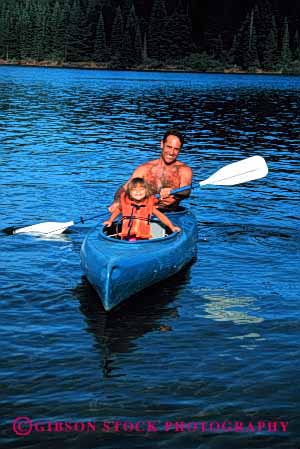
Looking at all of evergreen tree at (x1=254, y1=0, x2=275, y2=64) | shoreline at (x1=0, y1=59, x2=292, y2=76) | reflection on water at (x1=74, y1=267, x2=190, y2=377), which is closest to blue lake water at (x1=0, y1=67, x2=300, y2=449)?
reflection on water at (x1=74, y1=267, x2=190, y2=377)

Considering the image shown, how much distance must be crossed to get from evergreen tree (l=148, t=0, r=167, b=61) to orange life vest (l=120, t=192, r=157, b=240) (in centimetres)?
14906

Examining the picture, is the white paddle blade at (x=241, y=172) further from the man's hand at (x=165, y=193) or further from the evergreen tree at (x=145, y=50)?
the evergreen tree at (x=145, y=50)

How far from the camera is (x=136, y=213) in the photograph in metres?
10.5

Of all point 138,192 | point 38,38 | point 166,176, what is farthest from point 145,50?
point 138,192

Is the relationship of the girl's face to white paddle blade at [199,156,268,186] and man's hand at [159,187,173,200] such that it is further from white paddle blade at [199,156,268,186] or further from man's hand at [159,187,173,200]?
white paddle blade at [199,156,268,186]

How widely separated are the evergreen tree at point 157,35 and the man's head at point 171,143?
14696 centimetres

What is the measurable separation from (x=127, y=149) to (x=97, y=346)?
20382 mm

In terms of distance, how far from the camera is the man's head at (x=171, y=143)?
12156 mm

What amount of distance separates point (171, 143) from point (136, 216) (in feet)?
7.24

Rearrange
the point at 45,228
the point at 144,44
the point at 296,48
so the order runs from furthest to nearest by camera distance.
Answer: the point at 144,44 < the point at 296,48 < the point at 45,228

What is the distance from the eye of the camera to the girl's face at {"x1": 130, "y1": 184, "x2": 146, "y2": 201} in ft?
33.4

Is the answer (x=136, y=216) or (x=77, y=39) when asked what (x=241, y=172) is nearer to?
(x=136, y=216)

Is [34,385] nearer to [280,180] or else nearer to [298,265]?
[298,265]

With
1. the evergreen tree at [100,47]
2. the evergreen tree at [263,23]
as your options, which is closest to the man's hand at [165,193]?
the evergreen tree at [100,47]
